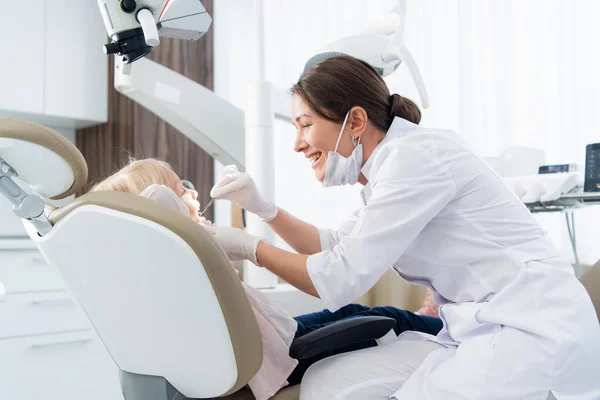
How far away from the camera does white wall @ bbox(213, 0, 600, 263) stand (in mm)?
2002

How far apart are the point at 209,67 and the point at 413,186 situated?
2.49 meters

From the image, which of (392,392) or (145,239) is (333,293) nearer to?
(392,392)

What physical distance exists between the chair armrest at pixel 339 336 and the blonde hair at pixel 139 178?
1.69 feet

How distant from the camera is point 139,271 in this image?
847 millimetres

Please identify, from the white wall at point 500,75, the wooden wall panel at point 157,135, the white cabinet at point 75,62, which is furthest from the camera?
the wooden wall panel at point 157,135

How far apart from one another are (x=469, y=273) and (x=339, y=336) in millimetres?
280

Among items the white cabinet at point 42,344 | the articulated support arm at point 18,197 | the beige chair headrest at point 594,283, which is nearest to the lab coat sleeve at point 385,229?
the beige chair headrest at point 594,283

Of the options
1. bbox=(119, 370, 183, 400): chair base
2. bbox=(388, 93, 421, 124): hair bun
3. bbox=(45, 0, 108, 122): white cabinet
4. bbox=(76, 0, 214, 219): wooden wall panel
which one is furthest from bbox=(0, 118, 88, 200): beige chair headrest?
bbox=(45, 0, 108, 122): white cabinet

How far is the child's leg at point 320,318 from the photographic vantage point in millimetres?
1346

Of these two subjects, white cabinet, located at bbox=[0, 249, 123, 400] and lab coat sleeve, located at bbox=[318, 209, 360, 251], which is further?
white cabinet, located at bbox=[0, 249, 123, 400]

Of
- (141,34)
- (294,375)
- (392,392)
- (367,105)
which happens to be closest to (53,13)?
(141,34)

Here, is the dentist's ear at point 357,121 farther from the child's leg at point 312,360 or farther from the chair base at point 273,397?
→ the chair base at point 273,397

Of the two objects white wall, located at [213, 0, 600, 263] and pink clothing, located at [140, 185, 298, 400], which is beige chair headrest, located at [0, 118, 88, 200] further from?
white wall, located at [213, 0, 600, 263]

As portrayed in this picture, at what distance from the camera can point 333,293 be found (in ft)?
3.62
